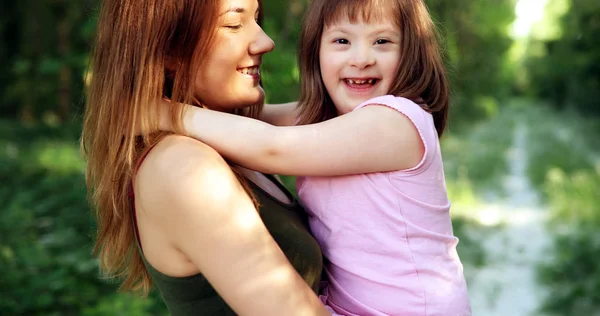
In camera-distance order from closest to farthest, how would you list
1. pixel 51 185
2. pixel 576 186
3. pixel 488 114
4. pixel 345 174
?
1. pixel 345 174
2. pixel 51 185
3. pixel 576 186
4. pixel 488 114

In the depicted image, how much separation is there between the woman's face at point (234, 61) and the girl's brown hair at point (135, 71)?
40 mm

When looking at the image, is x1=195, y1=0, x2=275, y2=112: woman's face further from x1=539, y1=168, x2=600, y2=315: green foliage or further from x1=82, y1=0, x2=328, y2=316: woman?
x1=539, y1=168, x2=600, y2=315: green foliage

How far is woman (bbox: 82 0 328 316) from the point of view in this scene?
5.50 feet

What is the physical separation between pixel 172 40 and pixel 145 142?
0.88 ft

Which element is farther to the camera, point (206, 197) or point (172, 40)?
point (172, 40)

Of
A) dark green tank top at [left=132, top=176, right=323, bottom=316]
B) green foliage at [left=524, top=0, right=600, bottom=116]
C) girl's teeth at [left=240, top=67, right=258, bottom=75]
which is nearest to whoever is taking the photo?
dark green tank top at [left=132, top=176, right=323, bottom=316]

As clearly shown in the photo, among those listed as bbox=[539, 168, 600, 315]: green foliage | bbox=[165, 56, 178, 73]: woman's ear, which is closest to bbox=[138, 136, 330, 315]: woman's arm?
bbox=[165, 56, 178, 73]: woman's ear

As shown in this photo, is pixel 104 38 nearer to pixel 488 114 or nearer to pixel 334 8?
pixel 334 8

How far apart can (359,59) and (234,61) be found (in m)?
0.36

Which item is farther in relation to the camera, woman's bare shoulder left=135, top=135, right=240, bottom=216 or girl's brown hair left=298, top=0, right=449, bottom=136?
girl's brown hair left=298, top=0, right=449, bottom=136

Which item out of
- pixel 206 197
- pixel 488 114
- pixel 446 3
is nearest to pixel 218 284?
pixel 206 197

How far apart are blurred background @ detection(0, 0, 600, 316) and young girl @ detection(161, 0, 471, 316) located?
655 mm

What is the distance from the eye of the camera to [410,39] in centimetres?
213

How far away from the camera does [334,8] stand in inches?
85.9
